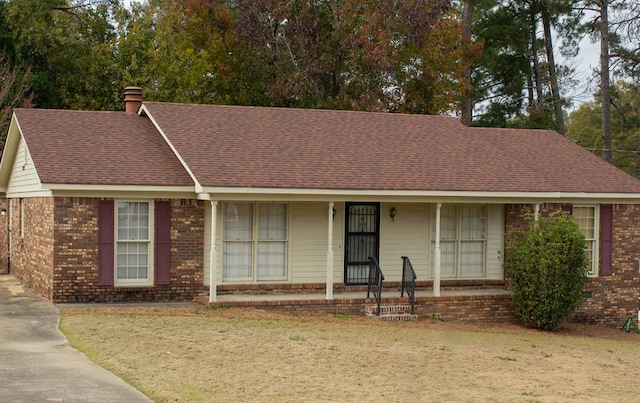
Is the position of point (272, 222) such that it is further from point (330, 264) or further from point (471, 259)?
point (471, 259)

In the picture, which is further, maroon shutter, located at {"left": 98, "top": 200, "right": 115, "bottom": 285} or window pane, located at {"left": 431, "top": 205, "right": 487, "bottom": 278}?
window pane, located at {"left": 431, "top": 205, "right": 487, "bottom": 278}

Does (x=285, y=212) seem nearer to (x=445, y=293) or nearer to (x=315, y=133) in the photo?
(x=315, y=133)

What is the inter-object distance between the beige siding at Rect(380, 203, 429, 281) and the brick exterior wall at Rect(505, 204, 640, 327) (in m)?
2.22

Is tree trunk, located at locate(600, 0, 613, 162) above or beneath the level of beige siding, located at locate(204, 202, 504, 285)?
above

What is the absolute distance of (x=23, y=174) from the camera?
21.7 meters

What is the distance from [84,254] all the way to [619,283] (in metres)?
13.1

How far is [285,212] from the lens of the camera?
20391 mm

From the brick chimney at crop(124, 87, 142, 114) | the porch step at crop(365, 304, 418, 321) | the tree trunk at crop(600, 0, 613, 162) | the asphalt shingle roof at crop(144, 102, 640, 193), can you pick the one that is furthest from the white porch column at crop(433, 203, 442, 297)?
the tree trunk at crop(600, 0, 613, 162)

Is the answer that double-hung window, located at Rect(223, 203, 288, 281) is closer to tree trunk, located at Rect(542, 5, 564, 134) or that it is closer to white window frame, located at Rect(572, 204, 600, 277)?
white window frame, located at Rect(572, 204, 600, 277)

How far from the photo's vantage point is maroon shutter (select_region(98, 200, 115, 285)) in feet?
60.5

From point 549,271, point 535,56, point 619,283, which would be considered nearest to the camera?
point 549,271

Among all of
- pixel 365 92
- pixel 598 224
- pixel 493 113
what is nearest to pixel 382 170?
pixel 598 224

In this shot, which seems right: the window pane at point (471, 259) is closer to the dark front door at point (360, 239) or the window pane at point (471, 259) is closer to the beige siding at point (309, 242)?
the dark front door at point (360, 239)

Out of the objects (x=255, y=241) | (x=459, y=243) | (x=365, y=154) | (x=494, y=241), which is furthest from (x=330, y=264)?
(x=494, y=241)
